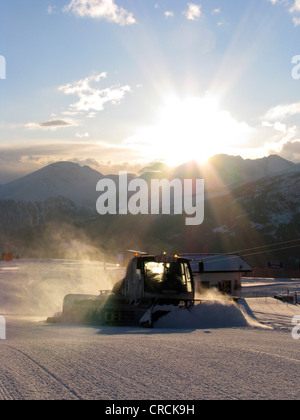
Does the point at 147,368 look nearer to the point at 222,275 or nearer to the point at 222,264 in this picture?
the point at 222,275

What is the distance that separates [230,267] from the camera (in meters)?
47.7

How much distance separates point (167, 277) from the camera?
16.0 metres

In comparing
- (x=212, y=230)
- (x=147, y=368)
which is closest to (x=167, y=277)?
(x=147, y=368)

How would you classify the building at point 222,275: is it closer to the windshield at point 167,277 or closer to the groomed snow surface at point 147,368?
the windshield at point 167,277

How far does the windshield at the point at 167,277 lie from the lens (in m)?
15.8

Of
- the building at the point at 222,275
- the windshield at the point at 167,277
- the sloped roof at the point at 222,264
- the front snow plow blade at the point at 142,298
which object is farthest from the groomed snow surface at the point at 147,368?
the sloped roof at the point at 222,264

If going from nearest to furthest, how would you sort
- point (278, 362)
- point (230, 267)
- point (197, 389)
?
point (197, 389)
point (278, 362)
point (230, 267)

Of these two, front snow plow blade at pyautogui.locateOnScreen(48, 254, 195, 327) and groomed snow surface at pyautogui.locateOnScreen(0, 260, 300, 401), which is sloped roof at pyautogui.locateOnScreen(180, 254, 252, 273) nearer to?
front snow plow blade at pyautogui.locateOnScreen(48, 254, 195, 327)

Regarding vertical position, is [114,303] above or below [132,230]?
below

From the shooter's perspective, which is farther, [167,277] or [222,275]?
[222,275]

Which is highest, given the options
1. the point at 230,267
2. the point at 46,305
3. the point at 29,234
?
the point at 29,234
